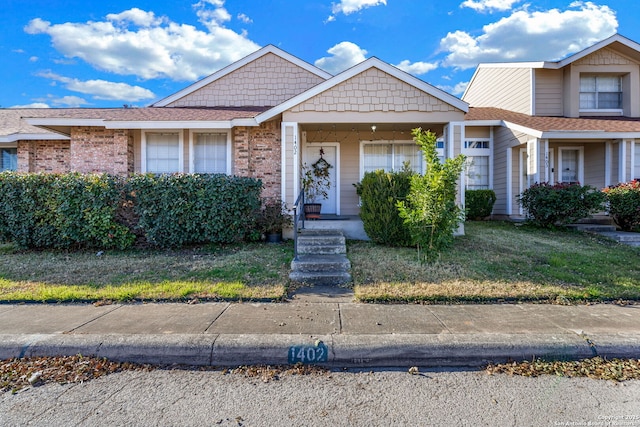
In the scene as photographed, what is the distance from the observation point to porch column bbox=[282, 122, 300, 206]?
8.20m

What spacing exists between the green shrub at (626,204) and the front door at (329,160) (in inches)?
295

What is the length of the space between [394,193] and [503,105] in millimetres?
10622

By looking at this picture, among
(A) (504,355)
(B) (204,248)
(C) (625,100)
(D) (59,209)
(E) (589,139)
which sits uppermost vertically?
(C) (625,100)

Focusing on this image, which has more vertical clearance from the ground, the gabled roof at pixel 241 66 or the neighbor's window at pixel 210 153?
the gabled roof at pixel 241 66

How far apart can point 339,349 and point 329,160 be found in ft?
26.4

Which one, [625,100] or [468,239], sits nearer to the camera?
[468,239]

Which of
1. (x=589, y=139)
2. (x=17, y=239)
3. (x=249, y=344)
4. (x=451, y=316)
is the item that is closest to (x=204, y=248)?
(x=17, y=239)

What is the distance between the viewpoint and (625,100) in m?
12.7

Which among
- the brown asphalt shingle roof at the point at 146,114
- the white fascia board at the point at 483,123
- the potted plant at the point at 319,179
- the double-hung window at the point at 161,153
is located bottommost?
the potted plant at the point at 319,179

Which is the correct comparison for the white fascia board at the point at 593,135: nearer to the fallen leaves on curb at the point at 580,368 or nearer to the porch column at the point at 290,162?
the porch column at the point at 290,162

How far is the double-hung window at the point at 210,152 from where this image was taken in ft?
31.1

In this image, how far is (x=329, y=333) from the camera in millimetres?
3490

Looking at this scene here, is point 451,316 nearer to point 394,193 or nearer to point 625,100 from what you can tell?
point 394,193

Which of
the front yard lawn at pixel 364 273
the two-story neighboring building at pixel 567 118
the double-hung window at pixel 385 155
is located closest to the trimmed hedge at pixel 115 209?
the front yard lawn at pixel 364 273
